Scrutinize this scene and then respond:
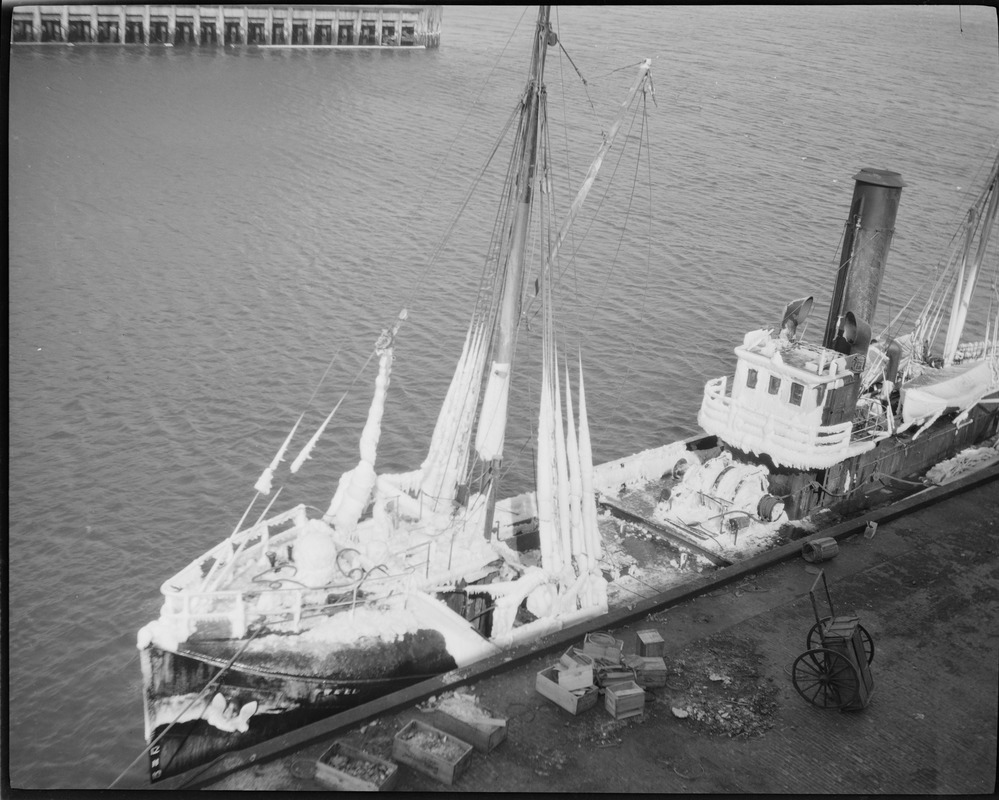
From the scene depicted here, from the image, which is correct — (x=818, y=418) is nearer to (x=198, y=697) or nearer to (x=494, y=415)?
(x=494, y=415)

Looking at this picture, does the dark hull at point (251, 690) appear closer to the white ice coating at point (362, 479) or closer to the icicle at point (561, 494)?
the white ice coating at point (362, 479)

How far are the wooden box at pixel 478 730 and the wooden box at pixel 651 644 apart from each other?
272cm

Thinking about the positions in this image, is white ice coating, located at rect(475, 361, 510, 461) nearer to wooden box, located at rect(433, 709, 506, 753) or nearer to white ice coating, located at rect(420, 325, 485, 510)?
white ice coating, located at rect(420, 325, 485, 510)

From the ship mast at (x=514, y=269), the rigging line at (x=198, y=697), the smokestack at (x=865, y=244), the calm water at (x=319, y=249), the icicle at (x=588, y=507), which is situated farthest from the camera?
the smokestack at (x=865, y=244)

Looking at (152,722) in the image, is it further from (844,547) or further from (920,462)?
(920,462)

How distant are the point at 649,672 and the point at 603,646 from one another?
0.82m

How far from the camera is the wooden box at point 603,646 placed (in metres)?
14.4

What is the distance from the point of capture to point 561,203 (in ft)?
112

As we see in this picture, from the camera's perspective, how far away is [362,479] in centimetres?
1788

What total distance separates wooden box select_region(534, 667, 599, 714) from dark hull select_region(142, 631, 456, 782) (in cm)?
325

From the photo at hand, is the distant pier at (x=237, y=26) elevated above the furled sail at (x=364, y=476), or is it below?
above

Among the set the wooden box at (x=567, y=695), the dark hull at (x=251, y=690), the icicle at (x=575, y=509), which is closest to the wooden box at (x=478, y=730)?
the wooden box at (x=567, y=695)

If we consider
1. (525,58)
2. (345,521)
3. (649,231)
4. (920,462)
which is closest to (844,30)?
(525,58)

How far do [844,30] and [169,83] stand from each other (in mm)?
34474
